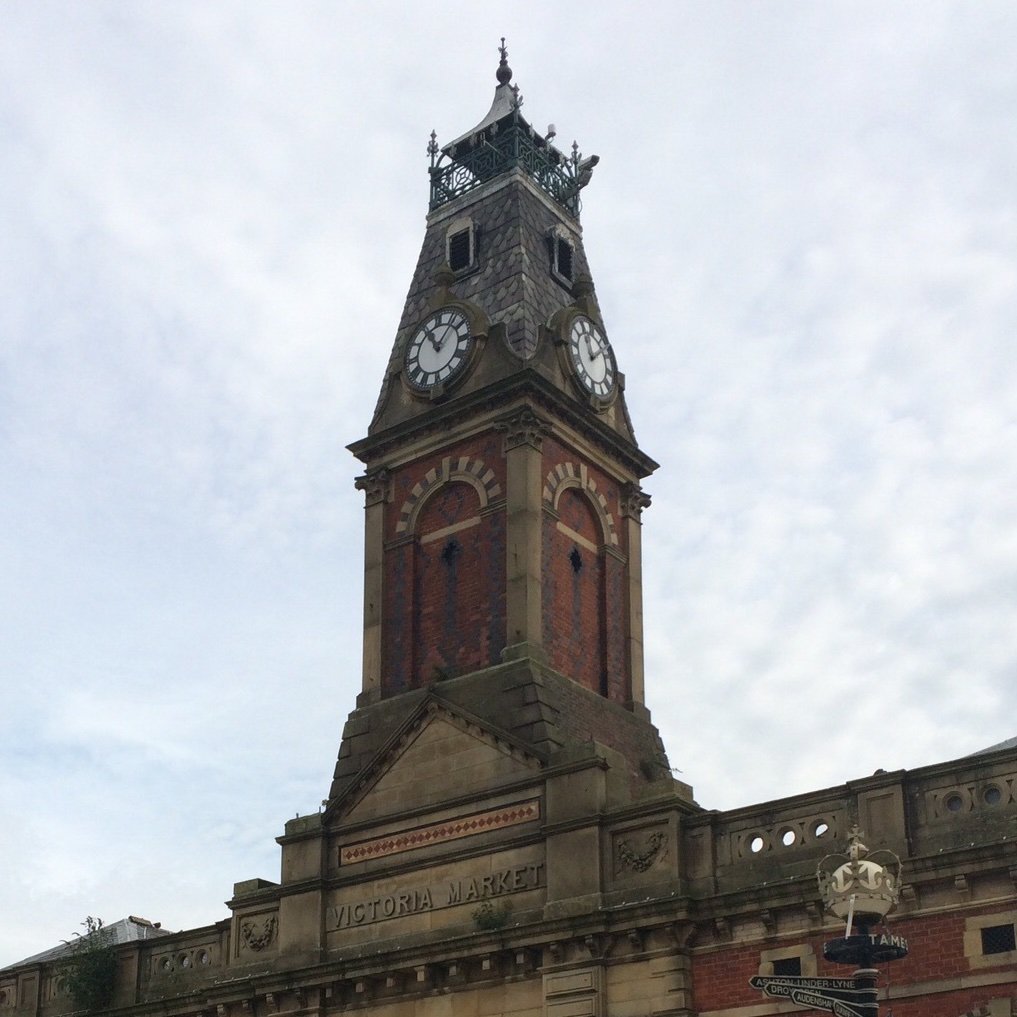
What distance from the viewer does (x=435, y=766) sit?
37781 mm

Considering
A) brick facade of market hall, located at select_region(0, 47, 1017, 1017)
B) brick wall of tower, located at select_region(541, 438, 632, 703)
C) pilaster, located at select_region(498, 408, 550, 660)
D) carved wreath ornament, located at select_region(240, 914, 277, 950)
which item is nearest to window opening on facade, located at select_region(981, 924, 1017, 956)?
brick facade of market hall, located at select_region(0, 47, 1017, 1017)

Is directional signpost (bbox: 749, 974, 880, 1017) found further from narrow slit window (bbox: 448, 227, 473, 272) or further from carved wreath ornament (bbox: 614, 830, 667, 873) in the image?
narrow slit window (bbox: 448, 227, 473, 272)

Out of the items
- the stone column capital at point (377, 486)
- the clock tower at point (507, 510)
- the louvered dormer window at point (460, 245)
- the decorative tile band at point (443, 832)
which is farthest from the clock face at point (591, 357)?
the decorative tile band at point (443, 832)

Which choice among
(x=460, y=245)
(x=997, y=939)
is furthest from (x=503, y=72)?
(x=997, y=939)

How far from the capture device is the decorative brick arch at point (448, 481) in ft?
134

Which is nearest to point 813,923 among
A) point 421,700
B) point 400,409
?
point 421,700

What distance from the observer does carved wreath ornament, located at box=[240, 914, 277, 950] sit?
38906 millimetres

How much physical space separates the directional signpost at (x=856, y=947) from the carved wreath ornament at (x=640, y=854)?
13.5 metres

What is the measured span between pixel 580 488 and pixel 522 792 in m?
8.71

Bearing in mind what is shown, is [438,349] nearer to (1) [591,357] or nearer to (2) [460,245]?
(1) [591,357]

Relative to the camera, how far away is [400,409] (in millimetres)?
43312

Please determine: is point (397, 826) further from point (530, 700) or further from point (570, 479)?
point (570, 479)

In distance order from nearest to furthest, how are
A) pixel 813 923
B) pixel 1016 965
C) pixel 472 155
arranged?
pixel 1016 965 < pixel 813 923 < pixel 472 155

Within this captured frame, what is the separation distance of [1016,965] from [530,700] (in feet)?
40.2
